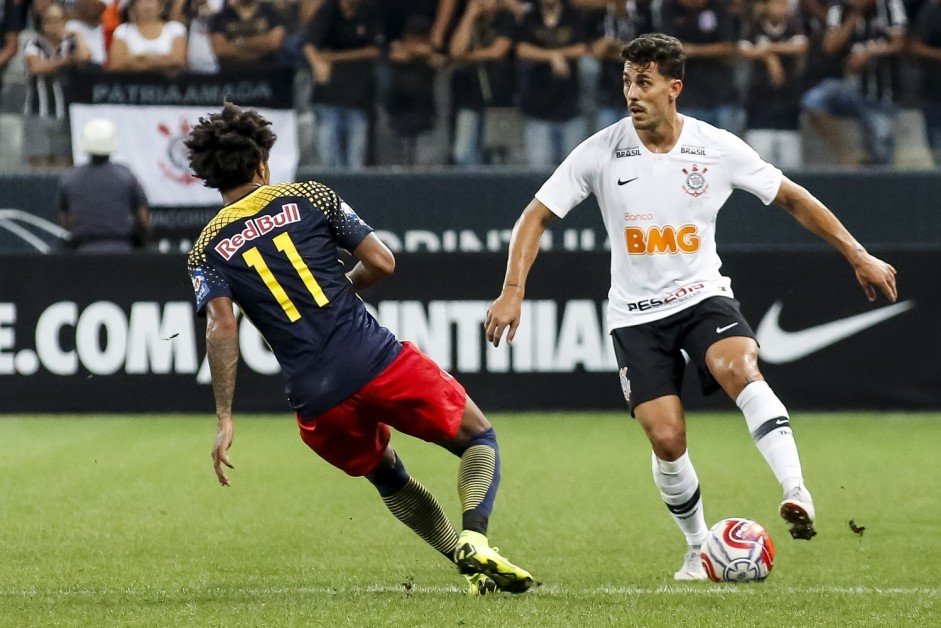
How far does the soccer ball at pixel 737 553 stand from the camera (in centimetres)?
688

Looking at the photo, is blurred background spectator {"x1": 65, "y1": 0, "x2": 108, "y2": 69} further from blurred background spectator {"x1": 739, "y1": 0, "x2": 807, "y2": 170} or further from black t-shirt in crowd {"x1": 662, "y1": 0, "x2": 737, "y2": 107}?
blurred background spectator {"x1": 739, "y1": 0, "x2": 807, "y2": 170}

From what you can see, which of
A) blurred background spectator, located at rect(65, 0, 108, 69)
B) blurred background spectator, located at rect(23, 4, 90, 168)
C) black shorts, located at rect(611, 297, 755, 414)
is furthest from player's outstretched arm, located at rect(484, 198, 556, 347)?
blurred background spectator, located at rect(65, 0, 108, 69)

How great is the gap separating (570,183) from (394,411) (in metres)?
1.44

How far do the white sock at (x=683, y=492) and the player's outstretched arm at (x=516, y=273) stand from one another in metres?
0.90

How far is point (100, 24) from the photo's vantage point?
16141 millimetres

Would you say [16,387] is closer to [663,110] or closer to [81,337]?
[81,337]

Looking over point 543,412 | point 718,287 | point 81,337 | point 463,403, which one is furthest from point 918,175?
point 463,403

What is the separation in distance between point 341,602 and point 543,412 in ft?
24.7

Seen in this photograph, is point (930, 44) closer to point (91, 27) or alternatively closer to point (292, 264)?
point (91, 27)

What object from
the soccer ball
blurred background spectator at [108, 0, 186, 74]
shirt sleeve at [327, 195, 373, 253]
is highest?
shirt sleeve at [327, 195, 373, 253]

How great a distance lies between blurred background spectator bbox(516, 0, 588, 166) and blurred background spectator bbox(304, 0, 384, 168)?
1468 millimetres

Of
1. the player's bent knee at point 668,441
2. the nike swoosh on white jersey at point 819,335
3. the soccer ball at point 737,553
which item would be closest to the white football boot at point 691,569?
the soccer ball at point 737,553

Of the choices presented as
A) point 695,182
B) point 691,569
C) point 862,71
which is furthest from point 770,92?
point 691,569

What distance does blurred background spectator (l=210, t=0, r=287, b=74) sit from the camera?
15.8 m
